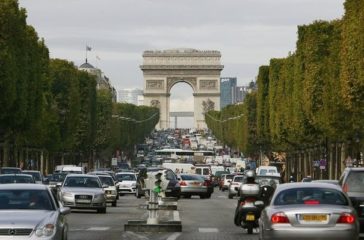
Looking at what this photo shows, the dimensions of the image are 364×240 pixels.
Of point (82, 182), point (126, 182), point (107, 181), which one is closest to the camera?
point (82, 182)

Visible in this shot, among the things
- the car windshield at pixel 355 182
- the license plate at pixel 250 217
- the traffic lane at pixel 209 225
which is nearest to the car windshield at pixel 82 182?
the traffic lane at pixel 209 225

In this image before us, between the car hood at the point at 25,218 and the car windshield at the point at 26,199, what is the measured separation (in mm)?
541

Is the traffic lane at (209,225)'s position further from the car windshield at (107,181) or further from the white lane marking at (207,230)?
the car windshield at (107,181)

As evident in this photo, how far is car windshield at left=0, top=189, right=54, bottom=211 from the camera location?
25.8 meters

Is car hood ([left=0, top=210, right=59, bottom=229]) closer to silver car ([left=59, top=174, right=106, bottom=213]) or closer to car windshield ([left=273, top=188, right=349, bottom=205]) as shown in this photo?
car windshield ([left=273, top=188, right=349, bottom=205])

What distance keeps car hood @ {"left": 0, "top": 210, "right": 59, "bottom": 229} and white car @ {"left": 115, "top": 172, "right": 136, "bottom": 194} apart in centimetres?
6353

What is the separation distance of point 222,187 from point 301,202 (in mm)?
86478

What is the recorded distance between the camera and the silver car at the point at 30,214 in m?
23.6

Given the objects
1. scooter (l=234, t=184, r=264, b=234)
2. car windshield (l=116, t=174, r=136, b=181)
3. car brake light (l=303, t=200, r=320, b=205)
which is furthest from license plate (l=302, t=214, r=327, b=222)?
car windshield (l=116, t=174, r=136, b=181)

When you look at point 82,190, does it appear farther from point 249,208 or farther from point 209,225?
point 249,208

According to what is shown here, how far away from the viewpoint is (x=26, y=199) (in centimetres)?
2612

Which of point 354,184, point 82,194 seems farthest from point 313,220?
point 82,194

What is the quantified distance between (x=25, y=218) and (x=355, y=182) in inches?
479

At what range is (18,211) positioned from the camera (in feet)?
82.2
